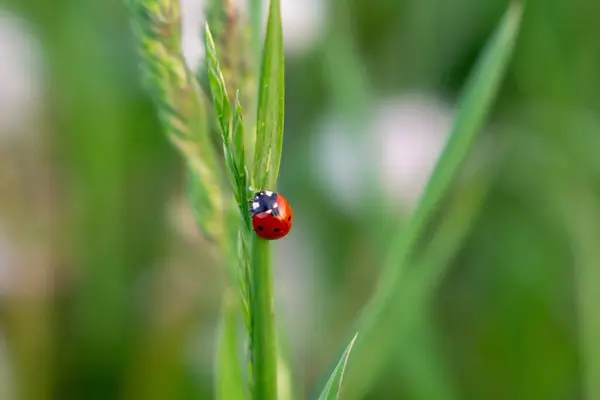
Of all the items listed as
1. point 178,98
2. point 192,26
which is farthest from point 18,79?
point 178,98

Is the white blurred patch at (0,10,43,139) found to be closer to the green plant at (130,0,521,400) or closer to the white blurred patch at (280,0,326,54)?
the white blurred patch at (280,0,326,54)

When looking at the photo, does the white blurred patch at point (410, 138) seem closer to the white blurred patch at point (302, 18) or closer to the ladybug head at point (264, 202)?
the white blurred patch at point (302, 18)

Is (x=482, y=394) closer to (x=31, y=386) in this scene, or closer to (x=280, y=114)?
(x=31, y=386)

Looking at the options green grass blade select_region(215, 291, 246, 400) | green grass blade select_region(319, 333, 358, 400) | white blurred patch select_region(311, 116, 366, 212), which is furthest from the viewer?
white blurred patch select_region(311, 116, 366, 212)

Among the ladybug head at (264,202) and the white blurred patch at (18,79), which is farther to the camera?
the white blurred patch at (18,79)

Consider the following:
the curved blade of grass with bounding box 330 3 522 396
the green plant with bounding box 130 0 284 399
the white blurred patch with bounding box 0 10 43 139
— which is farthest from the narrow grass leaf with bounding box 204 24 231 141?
the white blurred patch with bounding box 0 10 43 139

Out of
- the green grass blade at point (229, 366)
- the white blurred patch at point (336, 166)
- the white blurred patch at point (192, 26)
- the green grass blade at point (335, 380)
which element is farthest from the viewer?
the white blurred patch at point (336, 166)

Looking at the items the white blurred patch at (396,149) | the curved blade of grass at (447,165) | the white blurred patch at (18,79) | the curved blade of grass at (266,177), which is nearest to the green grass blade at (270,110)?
the curved blade of grass at (266,177)
